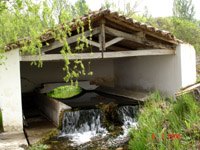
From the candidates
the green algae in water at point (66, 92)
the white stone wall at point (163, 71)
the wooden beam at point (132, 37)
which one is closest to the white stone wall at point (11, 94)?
the wooden beam at point (132, 37)

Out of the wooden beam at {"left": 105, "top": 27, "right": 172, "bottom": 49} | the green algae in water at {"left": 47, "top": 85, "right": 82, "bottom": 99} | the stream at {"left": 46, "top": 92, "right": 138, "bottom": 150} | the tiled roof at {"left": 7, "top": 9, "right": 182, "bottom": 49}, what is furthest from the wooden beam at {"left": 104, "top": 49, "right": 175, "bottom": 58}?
the green algae in water at {"left": 47, "top": 85, "right": 82, "bottom": 99}

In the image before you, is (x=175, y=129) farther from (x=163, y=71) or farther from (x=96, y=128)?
(x=163, y=71)

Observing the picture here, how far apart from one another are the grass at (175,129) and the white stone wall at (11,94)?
114 inches

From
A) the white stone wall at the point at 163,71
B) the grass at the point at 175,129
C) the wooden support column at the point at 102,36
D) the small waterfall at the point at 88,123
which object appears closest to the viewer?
the grass at the point at 175,129

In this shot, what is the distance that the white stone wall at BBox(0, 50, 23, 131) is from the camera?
5.15 metres

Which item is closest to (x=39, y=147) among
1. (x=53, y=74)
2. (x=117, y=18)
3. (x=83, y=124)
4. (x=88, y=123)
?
(x=83, y=124)

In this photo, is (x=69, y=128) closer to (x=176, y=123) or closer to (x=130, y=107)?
(x=130, y=107)

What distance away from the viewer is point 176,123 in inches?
139

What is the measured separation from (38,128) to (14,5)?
12.1 feet

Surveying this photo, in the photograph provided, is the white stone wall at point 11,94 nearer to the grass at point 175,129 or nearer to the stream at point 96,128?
the stream at point 96,128

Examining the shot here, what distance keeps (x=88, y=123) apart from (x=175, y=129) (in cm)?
299

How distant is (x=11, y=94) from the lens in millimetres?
5234

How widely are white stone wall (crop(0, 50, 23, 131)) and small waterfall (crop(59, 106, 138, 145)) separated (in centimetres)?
116

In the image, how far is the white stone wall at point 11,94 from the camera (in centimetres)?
515
